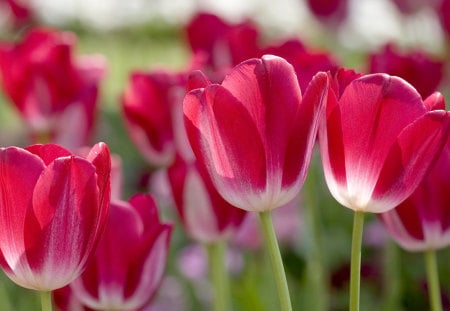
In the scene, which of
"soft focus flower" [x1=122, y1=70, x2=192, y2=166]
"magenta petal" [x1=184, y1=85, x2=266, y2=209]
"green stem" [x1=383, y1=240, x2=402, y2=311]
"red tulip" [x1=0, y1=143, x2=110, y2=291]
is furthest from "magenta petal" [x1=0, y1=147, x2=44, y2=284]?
"green stem" [x1=383, y1=240, x2=402, y2=311]

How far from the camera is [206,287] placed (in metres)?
1.97

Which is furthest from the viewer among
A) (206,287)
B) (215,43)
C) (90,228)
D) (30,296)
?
(206,287)

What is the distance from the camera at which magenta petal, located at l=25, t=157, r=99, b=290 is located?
2.47ft

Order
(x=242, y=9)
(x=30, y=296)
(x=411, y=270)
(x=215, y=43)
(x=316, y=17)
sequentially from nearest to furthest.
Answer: (x=215, y=43), (x=30, y=296), (x=411, y=270), (x=316, y=17), (x=242, y=9)

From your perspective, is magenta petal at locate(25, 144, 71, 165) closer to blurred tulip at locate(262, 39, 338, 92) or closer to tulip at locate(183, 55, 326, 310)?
tulip at locate(183, 55, 326, 310)

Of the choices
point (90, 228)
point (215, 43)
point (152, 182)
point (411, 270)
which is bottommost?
point (411, 270)

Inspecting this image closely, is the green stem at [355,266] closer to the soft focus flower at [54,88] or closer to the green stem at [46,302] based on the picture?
the green stem at [46,302]

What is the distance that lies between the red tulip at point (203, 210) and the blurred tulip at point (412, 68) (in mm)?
298

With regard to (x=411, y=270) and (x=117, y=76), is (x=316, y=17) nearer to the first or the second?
(x=411, y=270)

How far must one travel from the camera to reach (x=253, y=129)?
785mm

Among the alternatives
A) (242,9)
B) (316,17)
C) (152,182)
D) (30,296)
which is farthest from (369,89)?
(242,9)

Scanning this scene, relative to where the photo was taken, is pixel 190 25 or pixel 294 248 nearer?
pixel 190 25

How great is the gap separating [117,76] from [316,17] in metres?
2.47

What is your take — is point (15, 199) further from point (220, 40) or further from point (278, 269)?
point (220, 40)
